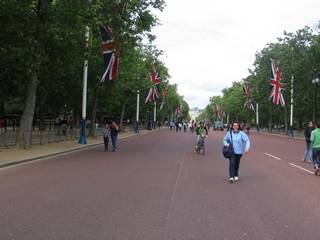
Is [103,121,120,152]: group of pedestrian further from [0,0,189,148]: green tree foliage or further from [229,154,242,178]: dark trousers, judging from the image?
[229,154,242,178]: dark trousers

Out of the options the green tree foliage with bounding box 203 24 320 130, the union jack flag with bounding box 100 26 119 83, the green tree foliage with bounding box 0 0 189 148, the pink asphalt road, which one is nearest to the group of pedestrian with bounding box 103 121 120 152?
the green tree foliage with bounding box 0 0 189 148

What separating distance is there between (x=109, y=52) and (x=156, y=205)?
79.3 feet

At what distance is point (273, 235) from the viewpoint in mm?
8359

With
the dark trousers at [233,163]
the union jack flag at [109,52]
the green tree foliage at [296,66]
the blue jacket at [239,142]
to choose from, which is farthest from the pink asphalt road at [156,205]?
the green tree foliage at [296,66]

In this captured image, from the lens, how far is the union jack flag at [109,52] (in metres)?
32.6

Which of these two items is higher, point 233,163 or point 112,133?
point 112,133

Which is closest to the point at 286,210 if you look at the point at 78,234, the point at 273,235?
the point at 273,235

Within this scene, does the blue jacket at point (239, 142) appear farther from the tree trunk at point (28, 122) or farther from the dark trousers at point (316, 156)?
the tree trunk at point (28, 122)

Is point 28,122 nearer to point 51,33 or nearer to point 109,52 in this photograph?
point 51,33

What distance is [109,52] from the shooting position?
34.4 metres

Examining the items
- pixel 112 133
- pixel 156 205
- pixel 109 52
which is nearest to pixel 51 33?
pixel 112 133

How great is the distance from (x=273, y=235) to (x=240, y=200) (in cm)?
364

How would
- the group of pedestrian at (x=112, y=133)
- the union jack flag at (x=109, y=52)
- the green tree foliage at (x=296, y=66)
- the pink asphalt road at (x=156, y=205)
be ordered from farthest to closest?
the green tree foliage at (x=296, y=66) → the union jack flag at (x=109, y=52) → the group of pedestrian at (x=112, y=133) → the pink asphalt road at (x=156, y=205)

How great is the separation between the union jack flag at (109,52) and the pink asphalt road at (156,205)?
1514 cm
